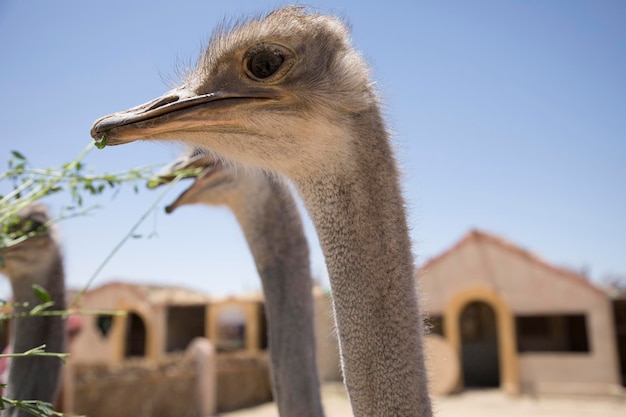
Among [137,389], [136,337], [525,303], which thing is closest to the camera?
[137,389]

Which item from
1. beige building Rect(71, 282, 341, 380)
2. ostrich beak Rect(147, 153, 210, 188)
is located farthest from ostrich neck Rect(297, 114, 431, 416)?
beige building Rect(71, 282, 341, 380)

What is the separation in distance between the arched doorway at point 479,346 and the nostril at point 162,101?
19.4m

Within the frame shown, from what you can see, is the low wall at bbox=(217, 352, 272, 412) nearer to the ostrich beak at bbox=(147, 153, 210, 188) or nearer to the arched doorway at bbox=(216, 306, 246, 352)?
the arched doorway at bbox=(216, 306, 246, 352)

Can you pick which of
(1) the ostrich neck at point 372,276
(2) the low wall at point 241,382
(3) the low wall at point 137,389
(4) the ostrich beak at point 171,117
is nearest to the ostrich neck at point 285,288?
(1) the ostrich neck at point 372,276

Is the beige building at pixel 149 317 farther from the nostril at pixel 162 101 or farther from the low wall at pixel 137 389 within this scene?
the nostril at pixel 162 101

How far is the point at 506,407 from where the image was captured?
14180mm

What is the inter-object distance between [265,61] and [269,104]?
0.41ft

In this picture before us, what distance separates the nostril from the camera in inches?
66.8

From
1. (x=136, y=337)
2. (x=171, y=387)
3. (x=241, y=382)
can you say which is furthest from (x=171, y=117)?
(x=136, y=337)

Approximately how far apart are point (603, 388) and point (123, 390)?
388 inches

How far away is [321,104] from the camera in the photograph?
1770 millimetres

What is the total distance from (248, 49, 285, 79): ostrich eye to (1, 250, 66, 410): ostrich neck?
1665 millimetres

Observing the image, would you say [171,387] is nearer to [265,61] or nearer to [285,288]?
[285,288]

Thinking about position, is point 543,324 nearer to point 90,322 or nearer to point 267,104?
point 90,322
